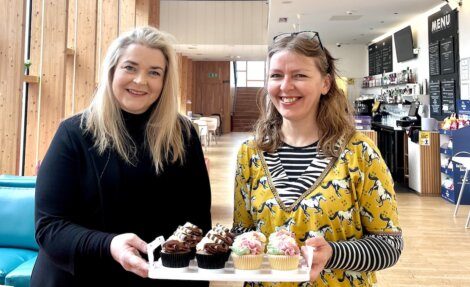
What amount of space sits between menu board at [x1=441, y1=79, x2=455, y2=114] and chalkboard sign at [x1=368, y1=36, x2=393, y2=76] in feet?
9.99

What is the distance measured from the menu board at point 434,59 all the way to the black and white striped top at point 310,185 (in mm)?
7901

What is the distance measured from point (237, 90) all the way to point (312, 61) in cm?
2262

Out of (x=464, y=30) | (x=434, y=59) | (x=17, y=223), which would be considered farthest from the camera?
(x=434, y=59)

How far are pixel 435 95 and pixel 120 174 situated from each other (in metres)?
8.37

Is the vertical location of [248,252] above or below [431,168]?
below

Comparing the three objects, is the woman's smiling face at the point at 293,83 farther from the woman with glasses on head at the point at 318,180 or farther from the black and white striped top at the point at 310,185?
the black and white striped top at the point at 310,185

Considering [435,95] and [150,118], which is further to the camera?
[435,95]

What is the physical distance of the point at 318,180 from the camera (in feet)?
4.16

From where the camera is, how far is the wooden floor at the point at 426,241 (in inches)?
142

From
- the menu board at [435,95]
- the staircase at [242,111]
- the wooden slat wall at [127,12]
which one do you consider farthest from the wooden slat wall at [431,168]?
the staircase at [242,111]

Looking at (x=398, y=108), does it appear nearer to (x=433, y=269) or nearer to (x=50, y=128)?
(x=433, y=269)

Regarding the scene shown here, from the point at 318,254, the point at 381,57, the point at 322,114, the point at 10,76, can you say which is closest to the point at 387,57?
the point at 381,57

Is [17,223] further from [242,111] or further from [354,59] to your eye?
[242,111]

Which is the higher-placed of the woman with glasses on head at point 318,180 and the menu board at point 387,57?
the menu board at point 387,57
